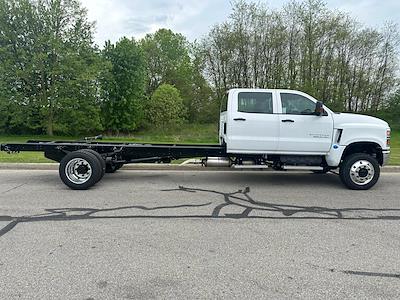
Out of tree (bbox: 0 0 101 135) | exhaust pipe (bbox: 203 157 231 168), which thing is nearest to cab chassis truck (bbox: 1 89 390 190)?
exhaust pipe (bbox: 203 157 231 168)

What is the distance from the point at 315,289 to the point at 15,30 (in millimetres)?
33348

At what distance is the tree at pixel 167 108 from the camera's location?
3138cm

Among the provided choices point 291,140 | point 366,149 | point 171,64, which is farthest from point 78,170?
point 171,64

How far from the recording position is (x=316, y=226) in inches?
179

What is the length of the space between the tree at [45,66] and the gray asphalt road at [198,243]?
2415 cm

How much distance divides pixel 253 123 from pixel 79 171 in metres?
4.05

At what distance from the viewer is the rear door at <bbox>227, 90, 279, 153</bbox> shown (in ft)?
22.8

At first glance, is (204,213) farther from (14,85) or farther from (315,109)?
(14,85)

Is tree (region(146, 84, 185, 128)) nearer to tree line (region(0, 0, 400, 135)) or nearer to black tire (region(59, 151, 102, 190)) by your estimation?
tree line (region(0, 0, 400, 135))

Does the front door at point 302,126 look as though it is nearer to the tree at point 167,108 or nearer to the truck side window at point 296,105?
the truck side window at point 296,105

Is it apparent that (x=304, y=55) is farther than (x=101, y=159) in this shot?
Yes

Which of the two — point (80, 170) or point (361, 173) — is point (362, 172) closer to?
point (361, 173)

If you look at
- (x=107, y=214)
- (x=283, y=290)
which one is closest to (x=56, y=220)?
(x=107, y=214)

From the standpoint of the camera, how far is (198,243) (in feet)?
12.8
